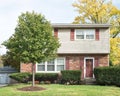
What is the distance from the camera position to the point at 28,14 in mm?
26625

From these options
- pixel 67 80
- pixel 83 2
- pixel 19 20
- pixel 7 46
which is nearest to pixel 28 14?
pixel 19 20

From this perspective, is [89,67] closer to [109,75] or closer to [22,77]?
[109,75]

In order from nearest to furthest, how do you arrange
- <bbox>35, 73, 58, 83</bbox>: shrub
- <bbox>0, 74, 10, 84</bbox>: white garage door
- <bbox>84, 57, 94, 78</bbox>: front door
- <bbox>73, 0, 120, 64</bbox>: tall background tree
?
<bbox>35, 73, 58, 83</bbox>: shrub → <bbox>84, 57, 94, 78</bbox>: front door → <bbox>0, 74, 10, 84</bbox>: white garage door → <bbox>73, 0, 120, 64</bbox>: tall background tree

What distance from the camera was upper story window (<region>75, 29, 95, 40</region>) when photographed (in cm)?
3422

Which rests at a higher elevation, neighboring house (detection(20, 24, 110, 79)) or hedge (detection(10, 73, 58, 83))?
neighboring house (detection(20, 24, 110, 79))

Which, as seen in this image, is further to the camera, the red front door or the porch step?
the red front door

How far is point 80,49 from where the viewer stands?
34.0m

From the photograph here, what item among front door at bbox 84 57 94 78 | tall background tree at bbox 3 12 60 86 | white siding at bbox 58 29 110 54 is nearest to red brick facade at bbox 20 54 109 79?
front door at bbox 84 57 94 78

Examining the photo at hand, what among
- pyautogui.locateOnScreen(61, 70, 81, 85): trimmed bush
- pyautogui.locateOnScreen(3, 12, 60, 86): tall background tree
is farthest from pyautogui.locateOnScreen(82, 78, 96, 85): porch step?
pyautogui.locateOnScreen(3, 12, 60, 86): tall background tree

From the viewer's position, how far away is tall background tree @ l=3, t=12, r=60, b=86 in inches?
1029

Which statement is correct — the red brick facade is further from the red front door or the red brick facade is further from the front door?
the red front door

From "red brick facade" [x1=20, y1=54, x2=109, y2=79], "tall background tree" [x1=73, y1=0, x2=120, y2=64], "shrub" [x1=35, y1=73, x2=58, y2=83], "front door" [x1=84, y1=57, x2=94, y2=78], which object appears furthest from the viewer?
"tall background tree" [x1=73, y1=0, x2=120, y2=64]

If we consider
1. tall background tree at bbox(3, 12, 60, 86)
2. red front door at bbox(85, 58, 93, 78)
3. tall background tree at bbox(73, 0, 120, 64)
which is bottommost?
red front door at bbox(85, 58, 93, 78)

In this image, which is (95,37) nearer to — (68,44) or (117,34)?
(68,44)
